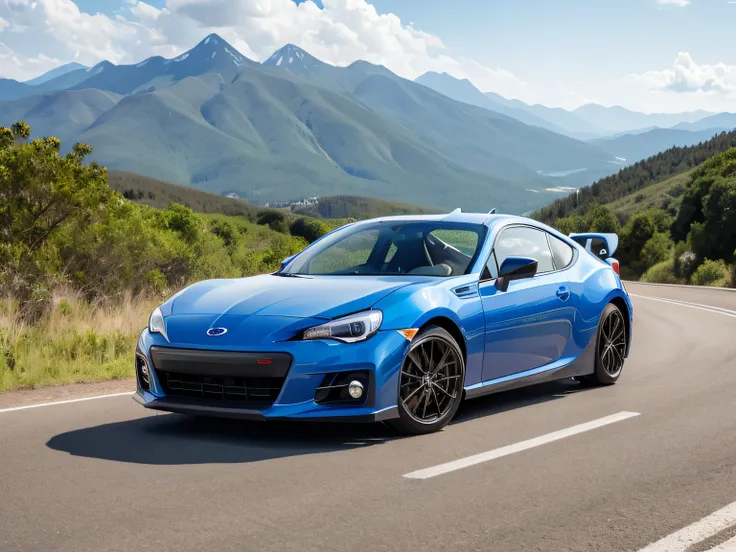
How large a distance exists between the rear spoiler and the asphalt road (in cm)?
189

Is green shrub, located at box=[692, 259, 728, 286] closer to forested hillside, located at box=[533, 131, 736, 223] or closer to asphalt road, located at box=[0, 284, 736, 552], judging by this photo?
asphalt road, located at box=[0, 284, 736, 552]

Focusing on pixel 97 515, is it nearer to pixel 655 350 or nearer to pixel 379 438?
pixel 379 438

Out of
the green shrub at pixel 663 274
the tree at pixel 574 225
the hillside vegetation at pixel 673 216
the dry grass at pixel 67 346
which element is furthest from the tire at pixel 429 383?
the tree at pixel 574 225

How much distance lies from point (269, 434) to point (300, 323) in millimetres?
926

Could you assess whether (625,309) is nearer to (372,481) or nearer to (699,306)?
(372,481)

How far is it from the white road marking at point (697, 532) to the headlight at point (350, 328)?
2.38 m

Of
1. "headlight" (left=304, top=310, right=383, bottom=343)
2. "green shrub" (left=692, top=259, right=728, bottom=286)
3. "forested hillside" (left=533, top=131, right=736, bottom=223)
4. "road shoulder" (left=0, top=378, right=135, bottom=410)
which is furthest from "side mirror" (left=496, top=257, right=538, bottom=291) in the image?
"forested hillside" (left=533, top=131, right=736, bottom=223)

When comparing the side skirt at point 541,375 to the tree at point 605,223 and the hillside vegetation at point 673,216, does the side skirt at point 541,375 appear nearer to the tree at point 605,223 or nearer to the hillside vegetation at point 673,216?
the hillside vegetation at point 673,216

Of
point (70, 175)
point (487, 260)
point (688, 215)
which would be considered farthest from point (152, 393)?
point (688, 215)

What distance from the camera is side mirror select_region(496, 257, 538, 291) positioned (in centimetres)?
714

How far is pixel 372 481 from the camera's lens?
531 centimetres

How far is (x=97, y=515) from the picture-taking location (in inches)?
183

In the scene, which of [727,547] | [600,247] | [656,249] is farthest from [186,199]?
[727,547]

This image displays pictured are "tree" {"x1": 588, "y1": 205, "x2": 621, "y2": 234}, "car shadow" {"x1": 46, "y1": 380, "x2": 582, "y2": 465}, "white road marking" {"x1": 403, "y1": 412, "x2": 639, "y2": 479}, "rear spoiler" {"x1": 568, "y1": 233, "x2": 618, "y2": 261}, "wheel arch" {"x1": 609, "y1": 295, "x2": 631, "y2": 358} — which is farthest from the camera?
"tree" {"x1": 588, "y1": 205, "x2": 621, "y2": 234}
